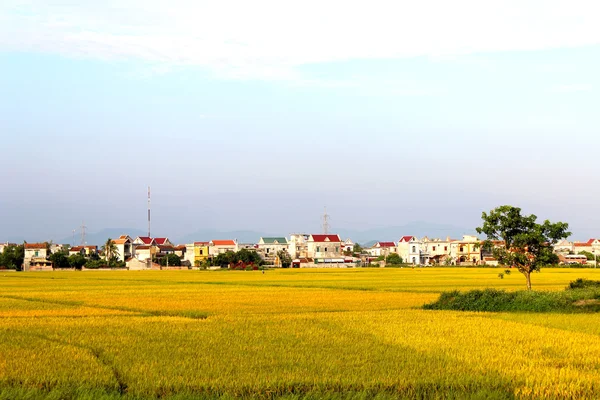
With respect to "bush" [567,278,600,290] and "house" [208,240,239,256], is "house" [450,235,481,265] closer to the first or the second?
"house" [208,240,239,256]

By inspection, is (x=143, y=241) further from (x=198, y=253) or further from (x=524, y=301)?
(x=524, y=301)

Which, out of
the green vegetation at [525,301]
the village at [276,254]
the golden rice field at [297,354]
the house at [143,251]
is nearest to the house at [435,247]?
the village at [276,254]

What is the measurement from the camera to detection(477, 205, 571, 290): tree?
36000 millimetres

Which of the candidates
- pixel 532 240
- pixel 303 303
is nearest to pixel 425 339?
pixel 303 303

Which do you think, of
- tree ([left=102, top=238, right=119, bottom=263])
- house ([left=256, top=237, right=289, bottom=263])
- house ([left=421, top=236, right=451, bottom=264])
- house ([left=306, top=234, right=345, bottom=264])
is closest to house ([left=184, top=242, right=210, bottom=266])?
tree ([left=102, top=238, right=119, bottom=263])

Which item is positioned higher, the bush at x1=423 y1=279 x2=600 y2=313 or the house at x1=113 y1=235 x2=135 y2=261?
the house at x1=113 y1=235 x2=135 y2=261

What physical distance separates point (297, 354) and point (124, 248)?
15891 centimetres

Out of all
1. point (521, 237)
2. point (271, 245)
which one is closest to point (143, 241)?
point (271, 245)

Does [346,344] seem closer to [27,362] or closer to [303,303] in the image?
[27,362]

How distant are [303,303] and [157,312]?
7391 mm

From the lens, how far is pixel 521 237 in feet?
118

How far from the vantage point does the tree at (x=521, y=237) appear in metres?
36.0

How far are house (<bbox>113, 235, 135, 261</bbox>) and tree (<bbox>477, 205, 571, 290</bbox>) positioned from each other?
137m

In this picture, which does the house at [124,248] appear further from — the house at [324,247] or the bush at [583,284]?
the bush at [583,284]
